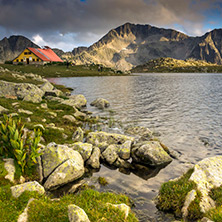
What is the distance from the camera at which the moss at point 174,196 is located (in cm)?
866

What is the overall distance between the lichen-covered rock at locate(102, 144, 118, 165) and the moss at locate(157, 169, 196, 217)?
15.4 feet

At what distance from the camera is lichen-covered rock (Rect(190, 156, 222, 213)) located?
834cm

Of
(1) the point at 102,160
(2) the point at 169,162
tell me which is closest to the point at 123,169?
(1) the point at 102,160

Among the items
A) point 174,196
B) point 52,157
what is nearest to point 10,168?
point 52,157

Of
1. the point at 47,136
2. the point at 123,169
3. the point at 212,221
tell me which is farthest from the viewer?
the point at 47,136

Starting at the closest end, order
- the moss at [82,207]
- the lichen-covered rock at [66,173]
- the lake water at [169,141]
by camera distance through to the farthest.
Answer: the moss at [82,207] → the lake water at [169,141] → the lichen-covered rock at [66,173]

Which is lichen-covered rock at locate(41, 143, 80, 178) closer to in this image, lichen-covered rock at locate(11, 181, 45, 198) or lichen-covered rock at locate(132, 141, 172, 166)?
lichen-covered rock at locate(11, 181, 45, 198)

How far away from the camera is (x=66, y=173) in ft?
35.3

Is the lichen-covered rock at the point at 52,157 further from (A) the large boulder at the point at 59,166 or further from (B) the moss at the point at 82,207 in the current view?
(B) the moss at the point at 82,207

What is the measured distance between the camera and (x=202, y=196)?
8438mm

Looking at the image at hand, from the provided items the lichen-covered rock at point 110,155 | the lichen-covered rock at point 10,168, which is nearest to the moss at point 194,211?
the lichen-covered rock at point 110,155

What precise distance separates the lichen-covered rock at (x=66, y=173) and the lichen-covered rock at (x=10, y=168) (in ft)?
5.96

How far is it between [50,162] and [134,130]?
11135 mm

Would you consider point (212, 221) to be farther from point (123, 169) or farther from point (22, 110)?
point (22, 110)
